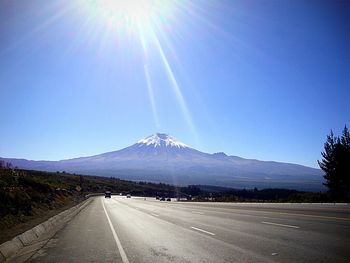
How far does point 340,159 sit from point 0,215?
44.1 meters

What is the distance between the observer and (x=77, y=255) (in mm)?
11250

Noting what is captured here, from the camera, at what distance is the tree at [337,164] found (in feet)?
175

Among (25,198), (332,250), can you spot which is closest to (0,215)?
(25,198)

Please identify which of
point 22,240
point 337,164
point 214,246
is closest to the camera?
point 214,246

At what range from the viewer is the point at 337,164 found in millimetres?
54562

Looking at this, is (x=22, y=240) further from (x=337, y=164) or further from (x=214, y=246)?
(x=337, y=164)

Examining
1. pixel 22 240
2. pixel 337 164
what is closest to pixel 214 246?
pixel 22 240

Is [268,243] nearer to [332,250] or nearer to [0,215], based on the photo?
[332,250]

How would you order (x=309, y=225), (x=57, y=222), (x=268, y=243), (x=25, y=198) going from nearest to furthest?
(x=268, y=243), (x=309, y=225), (x=57, y=222), (x=25, y=198)

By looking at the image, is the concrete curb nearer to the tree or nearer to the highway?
the highway

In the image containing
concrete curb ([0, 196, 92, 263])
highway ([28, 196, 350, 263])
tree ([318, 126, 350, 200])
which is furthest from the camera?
tree ([318, 126, 350, 200])

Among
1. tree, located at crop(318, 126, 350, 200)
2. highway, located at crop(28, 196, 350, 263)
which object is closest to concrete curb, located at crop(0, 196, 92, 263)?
highway, located at crop(28, 196, 350, 263)

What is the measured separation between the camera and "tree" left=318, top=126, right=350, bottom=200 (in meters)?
53.5

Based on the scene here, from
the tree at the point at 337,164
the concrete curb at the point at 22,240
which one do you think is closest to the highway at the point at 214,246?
the concrete curb at the point at 22,240
